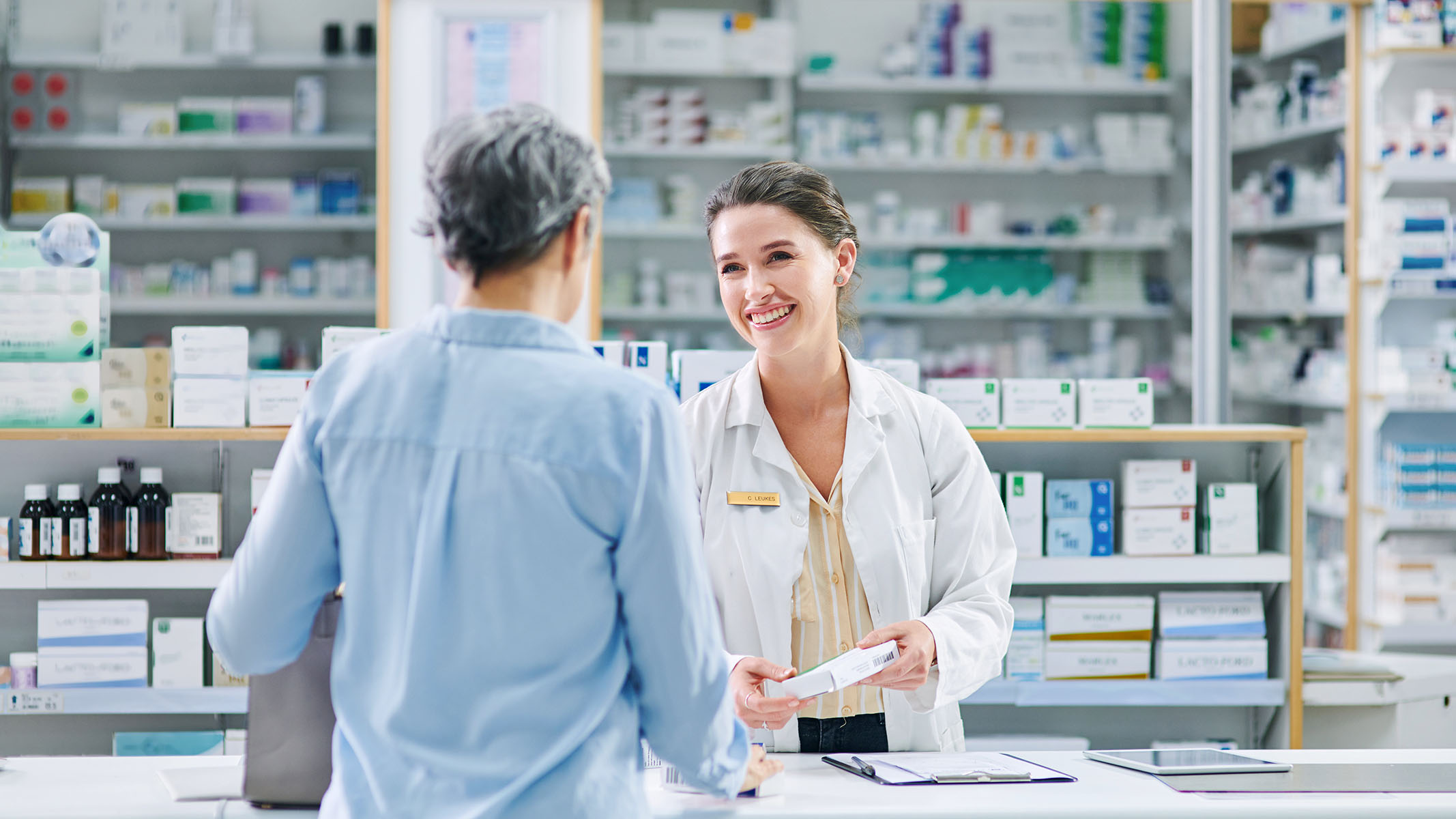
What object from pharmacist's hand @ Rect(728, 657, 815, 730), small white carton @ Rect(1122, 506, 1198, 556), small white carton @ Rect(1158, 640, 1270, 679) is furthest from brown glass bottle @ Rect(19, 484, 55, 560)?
small white carton @ Rect(1158, 640, 1270, 679)

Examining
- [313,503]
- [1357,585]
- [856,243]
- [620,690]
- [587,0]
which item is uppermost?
[587,0]

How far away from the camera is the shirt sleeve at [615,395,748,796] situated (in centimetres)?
109

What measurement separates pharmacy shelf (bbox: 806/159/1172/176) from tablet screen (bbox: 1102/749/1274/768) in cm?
455

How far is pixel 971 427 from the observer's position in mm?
3072

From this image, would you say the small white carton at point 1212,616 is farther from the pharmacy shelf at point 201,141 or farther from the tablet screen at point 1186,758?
the pharmacy shelf at point 201,141

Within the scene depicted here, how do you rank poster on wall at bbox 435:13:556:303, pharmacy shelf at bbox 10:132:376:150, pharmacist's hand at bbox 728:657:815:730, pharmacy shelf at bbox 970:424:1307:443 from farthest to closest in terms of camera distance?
pharmacy shelf at bbox 10:132:376:150, poster on wall at bbox 435:13:556:303, pharmacy shelf at bbox 970:424:1307:443, pharmacist's hand at bbox 728:657:815:730

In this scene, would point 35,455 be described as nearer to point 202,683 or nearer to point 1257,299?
point 202,683

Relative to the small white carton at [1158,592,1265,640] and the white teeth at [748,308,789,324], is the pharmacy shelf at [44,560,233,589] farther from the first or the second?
the small white carton at [1158,592,1265,640]

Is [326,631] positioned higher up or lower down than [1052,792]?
higher up

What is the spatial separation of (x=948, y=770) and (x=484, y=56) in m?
3.44

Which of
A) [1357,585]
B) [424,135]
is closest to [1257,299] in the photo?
[1357,585]

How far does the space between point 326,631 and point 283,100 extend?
527 centimetres

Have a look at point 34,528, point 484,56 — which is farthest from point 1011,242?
point 34,528

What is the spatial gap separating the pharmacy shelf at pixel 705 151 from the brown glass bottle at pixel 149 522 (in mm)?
3414
